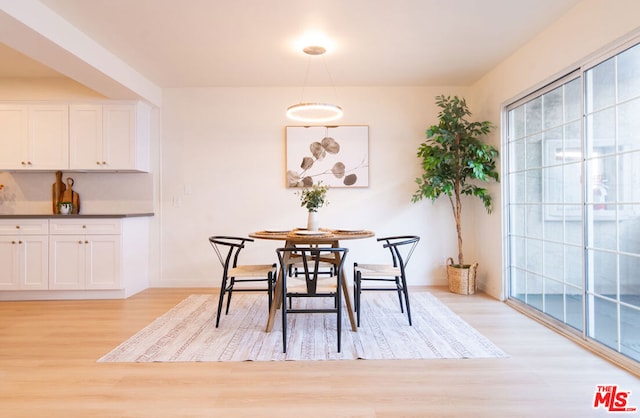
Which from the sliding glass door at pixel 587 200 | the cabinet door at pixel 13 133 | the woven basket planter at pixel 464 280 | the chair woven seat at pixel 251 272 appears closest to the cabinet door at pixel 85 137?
the cabinet door at pixel 13 133

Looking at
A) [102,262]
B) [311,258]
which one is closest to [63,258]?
[102,262]

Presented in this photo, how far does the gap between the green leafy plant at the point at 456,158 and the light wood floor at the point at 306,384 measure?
1.78m

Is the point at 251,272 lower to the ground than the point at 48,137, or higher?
lower

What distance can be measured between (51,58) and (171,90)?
66.2 inches

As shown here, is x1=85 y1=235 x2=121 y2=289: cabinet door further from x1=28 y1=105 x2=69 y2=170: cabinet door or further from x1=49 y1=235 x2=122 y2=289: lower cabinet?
x1=28 y1=105 x2=69 y2=170: cabinet door

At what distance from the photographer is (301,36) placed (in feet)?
10.9

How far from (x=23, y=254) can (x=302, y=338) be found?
10.8 ft

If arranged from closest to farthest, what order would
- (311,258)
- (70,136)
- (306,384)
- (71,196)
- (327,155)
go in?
(306,384), (311,258), (70,136), (71,196), (327,155)

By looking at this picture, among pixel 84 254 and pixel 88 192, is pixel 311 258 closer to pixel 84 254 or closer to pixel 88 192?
pixel 84 254

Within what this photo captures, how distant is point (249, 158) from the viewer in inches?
187

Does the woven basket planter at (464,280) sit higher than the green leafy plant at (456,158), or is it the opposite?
the green leafy plant at (456,158)

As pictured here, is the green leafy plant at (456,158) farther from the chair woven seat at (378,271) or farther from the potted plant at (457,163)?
the chair woven seat at (378,271)

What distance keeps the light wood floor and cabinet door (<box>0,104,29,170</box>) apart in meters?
2.39

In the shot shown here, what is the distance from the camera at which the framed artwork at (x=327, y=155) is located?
15.5 ft
